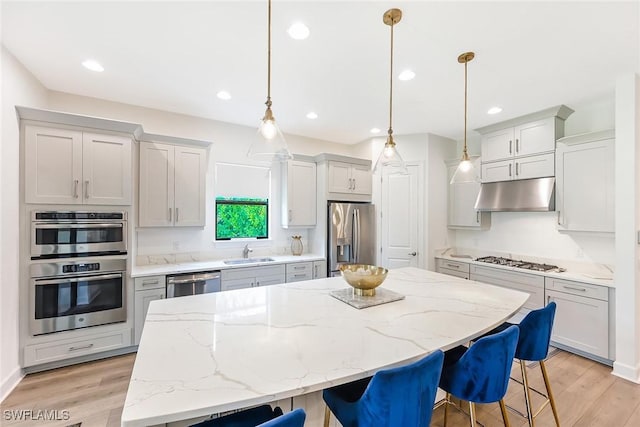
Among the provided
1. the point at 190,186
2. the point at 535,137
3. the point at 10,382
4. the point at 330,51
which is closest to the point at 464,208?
the point at 535,137

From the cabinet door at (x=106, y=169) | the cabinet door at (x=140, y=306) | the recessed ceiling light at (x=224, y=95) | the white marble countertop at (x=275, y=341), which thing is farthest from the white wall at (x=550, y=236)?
the cabinet door at (x=106, y=169)

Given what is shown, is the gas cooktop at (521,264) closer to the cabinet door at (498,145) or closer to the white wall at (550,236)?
the white wall at (550,236)

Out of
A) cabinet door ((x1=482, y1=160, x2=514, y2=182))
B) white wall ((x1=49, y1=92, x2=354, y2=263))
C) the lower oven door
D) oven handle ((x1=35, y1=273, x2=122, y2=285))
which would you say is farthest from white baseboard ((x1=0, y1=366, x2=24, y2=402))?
cabinet door ((x1=482, y1=160, x2=514, y2=182))

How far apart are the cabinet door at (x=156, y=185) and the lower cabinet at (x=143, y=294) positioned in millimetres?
653

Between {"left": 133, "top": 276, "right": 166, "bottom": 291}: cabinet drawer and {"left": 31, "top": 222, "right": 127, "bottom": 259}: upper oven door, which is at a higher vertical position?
{"left": 31, "top": 222, "right": 127, "bottom": 259}: upper oven door

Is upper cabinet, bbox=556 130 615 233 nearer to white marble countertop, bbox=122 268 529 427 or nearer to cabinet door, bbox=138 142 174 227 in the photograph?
white marble countertop, bbox=122 268 529 427

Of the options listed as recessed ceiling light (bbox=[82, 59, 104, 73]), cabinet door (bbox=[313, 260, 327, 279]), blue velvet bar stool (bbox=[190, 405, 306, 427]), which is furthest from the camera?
cabinet door (bbox=[313, 260, 327, 279])

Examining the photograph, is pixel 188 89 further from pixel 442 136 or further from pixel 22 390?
pixel 442 136

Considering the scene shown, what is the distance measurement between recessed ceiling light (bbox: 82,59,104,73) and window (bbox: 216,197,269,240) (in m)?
1.86

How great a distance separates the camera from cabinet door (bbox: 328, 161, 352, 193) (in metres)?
4.24

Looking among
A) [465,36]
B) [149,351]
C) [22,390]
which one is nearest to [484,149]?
[465,36]

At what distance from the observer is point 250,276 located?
3.47 meters

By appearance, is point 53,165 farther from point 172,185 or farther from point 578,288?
point 578,288

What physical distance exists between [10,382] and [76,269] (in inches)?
38.3
